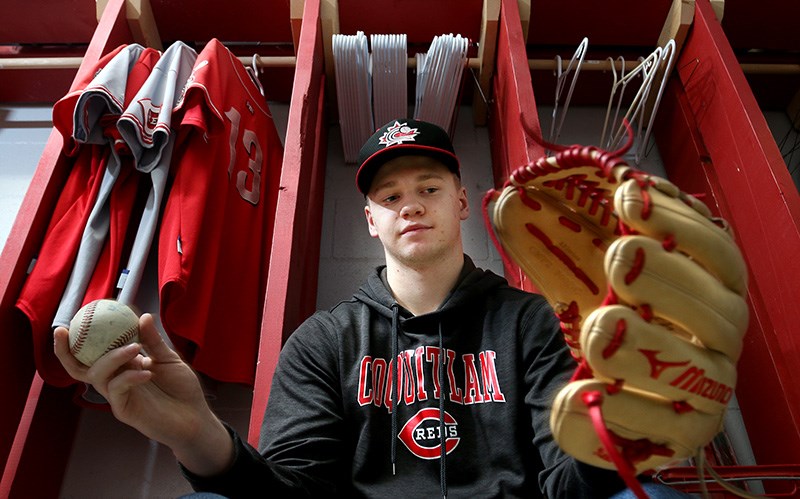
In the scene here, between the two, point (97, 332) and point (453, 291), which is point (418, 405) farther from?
point (97, 332)

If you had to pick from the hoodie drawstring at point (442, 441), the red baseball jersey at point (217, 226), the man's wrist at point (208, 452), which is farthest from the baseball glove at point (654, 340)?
the red baseball jersey at point (217, 226)

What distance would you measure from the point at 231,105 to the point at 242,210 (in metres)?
0.25

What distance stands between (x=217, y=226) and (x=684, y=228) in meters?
0.96

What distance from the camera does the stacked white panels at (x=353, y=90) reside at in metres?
1.72

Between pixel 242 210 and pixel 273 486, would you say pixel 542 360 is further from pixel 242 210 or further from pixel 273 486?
pixel 242 210

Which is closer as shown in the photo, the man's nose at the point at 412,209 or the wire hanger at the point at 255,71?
the man's nose at the point at 412,209

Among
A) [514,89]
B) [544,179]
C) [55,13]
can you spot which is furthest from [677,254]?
[55,13]

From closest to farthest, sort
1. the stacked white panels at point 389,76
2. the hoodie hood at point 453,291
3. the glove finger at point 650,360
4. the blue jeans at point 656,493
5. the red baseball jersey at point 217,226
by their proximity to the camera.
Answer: the glove finger at point 650,360 → the blue jeans at point 656,493 → the hoodie hood at point 453,291 → the red baseball jersey at point 217,226 → the stacked white panels at point 389,76

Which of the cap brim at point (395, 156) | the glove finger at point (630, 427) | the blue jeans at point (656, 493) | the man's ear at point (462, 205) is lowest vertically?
the blue jeans at point (656, 493)

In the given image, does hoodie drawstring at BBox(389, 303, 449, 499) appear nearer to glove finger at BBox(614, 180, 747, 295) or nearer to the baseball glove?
the baseball glove

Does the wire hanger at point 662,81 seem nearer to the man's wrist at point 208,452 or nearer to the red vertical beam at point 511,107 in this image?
the red vertical beam at point 511,107

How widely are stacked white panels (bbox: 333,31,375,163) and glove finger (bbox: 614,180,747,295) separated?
3.71ft

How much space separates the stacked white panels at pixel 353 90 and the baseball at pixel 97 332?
107 centimetres

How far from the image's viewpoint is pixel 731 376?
0.72 metres
